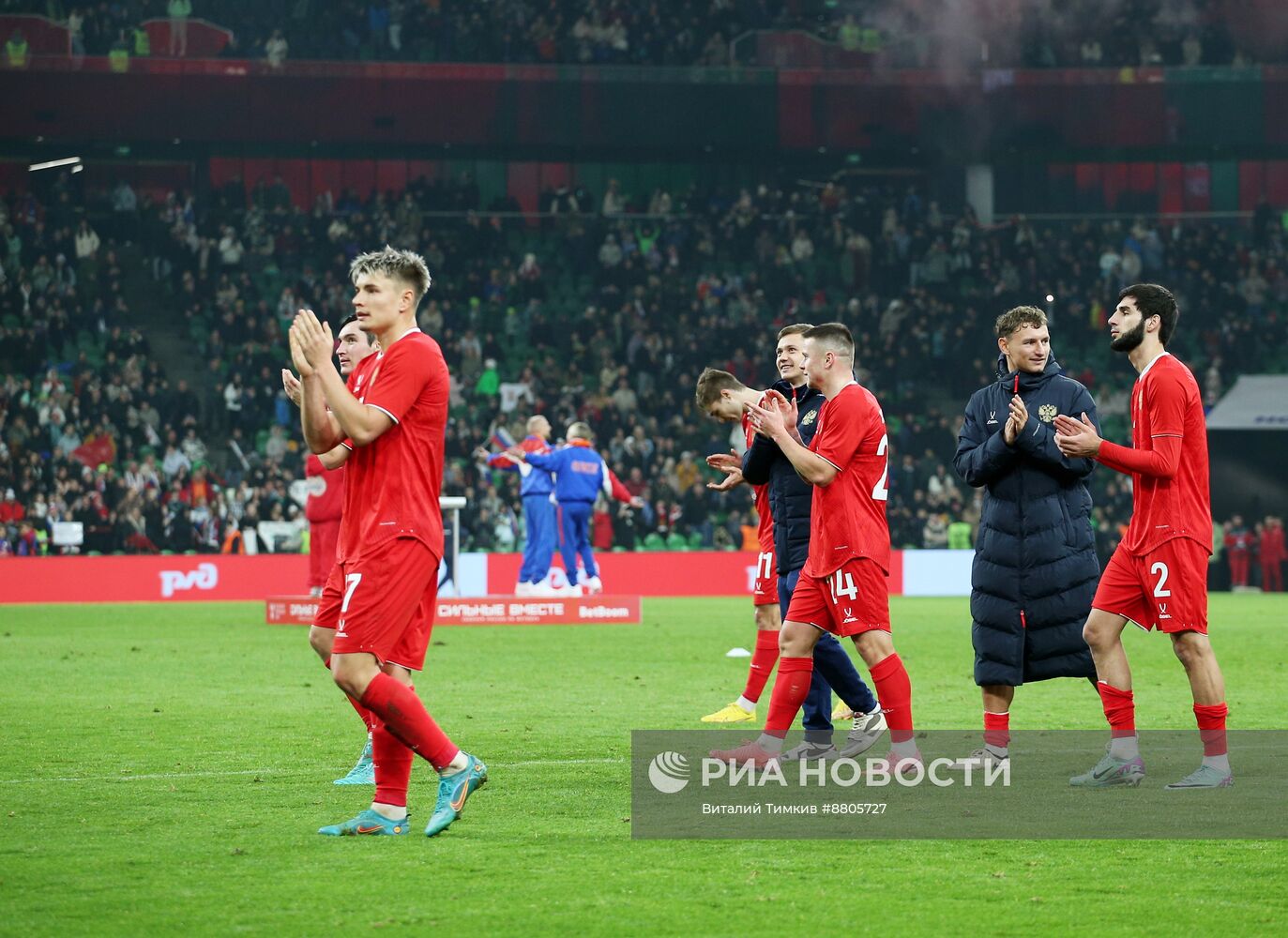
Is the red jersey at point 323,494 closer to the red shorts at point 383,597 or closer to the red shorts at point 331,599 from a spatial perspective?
the red shorts at point 331,599

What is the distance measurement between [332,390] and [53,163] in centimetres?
3912

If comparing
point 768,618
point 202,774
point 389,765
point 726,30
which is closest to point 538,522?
point 768,618

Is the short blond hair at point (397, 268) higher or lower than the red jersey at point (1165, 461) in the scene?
higher

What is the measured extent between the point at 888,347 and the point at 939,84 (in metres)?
9.67

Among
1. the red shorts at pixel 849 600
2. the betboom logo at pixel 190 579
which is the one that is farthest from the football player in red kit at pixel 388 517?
the betboom logo at pixel 190 579

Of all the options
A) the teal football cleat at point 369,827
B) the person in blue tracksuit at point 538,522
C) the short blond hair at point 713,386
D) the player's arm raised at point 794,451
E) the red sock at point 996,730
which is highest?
the short blond hair at point 713,386


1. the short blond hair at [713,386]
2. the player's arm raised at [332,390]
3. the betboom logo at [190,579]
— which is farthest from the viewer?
the betboom logo at [190,579]

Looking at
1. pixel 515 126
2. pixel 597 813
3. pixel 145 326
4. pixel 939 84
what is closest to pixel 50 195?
pixel 145 326

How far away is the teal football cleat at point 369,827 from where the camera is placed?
269 inches

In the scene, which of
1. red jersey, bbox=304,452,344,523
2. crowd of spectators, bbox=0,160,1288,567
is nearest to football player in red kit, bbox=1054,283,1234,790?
red jersey, bbox=304,452,344,523

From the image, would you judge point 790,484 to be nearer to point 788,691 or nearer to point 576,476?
point 788,691

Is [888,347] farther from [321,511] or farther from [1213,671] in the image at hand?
[1213,671]

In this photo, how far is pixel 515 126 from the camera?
43438mm

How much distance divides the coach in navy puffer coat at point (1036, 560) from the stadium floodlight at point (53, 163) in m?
37.8
